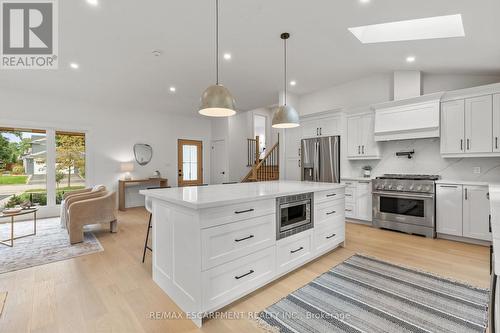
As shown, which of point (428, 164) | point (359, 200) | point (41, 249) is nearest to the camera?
point (41, 249)

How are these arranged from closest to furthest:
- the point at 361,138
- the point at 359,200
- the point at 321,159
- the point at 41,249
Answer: the point at 41,249
the point at 359,200
the point at 361,138
the point at 321,159

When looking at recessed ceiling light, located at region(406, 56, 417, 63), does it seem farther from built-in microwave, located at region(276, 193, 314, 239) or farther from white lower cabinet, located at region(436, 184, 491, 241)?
built-in microwave, located at region(276, 193, 314, 239)

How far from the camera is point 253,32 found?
314cm

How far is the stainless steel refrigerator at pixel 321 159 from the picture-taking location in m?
5.00

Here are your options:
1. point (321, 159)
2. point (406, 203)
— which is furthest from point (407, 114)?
point (321, 159)

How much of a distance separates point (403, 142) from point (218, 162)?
551cm

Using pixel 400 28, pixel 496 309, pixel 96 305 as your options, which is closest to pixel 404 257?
pixel 496 309

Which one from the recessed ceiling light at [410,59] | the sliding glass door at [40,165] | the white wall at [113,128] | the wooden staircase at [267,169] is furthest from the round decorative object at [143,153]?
the recessed ceiling light at [410,59]

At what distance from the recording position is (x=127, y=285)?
2426 mm

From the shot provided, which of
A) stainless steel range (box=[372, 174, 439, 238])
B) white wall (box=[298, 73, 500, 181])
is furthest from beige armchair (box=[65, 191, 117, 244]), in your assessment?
stainless steel range (box=[372, 174, 439, 238])

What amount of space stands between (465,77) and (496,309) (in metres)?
4.61

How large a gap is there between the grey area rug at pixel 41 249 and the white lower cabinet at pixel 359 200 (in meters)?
4.53

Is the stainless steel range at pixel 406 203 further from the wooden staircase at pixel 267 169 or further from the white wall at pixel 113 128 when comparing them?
the white wall at pixel 113 128

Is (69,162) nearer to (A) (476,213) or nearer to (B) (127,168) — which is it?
(B) (127,168)
